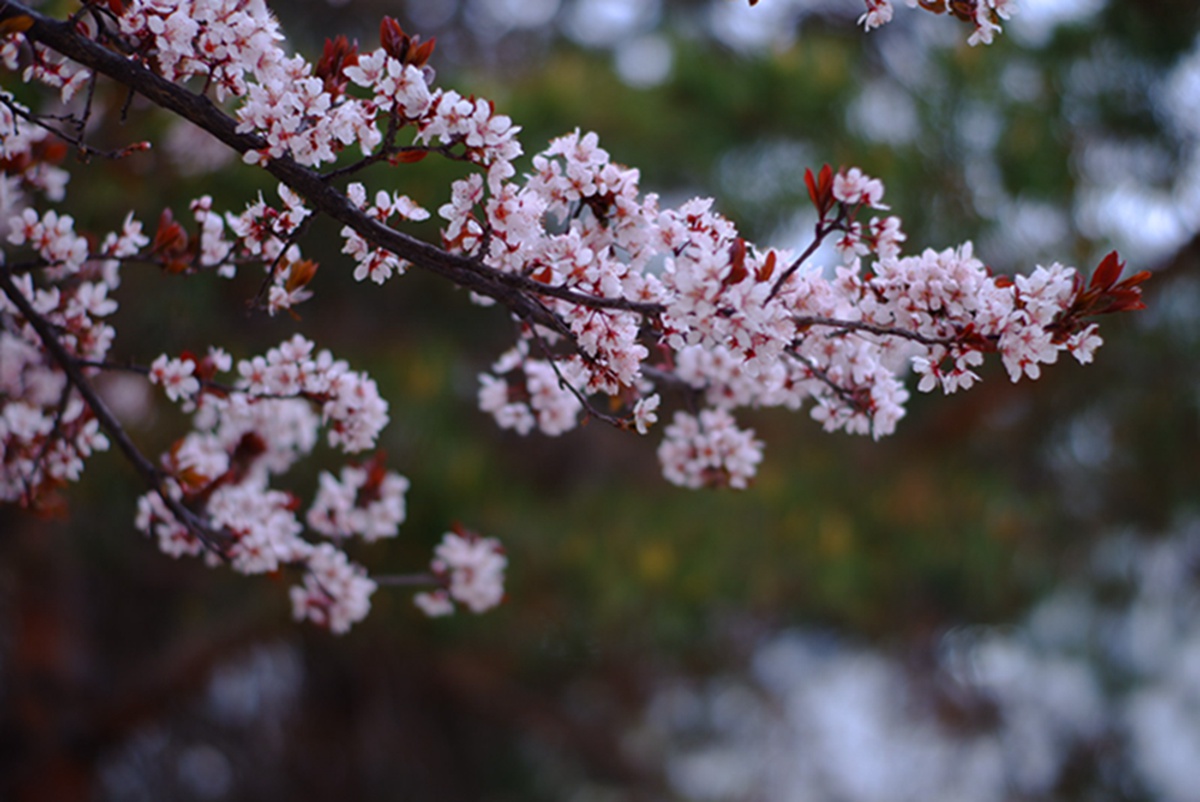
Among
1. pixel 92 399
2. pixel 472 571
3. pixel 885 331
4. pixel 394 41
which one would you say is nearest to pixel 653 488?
pixel 472 571

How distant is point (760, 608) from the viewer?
284 cm

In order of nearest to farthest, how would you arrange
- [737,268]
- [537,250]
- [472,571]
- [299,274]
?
1. [737,268]
2. [537,250]
3. [299,274]
4. [472,571]

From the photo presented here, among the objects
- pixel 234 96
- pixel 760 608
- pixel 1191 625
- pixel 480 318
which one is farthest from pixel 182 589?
pixel 1191 625

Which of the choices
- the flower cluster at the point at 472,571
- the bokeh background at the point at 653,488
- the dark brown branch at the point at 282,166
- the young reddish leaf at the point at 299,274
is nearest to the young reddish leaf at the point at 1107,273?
the dark brown branch at the point at 282,166

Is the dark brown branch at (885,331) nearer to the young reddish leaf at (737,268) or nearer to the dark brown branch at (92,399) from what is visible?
the young reddish leaf at (737,268)

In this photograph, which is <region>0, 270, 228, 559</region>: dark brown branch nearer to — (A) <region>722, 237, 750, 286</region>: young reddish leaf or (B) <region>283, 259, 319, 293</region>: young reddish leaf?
(B) <region>283, 259, 319, 293</region>: young reddish leaf

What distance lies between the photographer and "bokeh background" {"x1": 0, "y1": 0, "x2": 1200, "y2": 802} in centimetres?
241

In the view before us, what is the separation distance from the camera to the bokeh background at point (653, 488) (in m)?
2.41

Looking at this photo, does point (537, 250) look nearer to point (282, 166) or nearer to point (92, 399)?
point (282, 166)

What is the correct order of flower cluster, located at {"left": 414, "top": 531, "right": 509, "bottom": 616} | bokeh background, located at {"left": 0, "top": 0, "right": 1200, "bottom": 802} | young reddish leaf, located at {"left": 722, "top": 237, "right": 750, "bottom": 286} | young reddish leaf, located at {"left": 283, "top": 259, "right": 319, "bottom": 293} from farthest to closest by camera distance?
bokeh background, located at {"left": 0, "top": 0, "right": 1200, "bottom": 802}, flower cluster, located at {"left": 414, "top": 531, "right": 509, "bottom": 616}, young reddish leaf, located at {"left": 283, "top": 259, "right": 319, "bottom": 293}, young reddish leaf, located at {"left": 722, "top": 237, "right": 750, "bottom": 286}

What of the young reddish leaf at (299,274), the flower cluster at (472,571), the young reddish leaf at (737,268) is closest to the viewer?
the young reddish leaf at (737,268)

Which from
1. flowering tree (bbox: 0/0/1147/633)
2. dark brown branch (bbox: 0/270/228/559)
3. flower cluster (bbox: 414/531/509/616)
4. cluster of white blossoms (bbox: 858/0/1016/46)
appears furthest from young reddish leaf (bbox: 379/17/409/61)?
flower cluster (bbox: 414/531/509/616)

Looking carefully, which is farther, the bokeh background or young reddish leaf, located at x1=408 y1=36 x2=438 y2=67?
the bokeh background

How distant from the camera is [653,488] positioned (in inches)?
113
